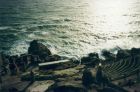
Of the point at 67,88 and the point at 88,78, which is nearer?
the point at 67,88

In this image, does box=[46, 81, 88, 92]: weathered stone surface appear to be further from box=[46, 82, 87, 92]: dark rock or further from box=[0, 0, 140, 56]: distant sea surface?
box=[0, 0, 140, 56]: distant sea surface

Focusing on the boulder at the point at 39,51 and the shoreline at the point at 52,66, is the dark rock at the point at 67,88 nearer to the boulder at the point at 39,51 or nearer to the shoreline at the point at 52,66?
the shoreline at the point at 52,66

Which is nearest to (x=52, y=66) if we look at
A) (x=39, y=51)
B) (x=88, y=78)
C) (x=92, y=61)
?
(x=92, y=61)

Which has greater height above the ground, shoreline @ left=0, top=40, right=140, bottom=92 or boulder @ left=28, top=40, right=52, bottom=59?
boulder @ left=28, top=40, right=52, bottom=59

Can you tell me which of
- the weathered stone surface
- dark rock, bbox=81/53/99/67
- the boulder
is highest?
the boulder

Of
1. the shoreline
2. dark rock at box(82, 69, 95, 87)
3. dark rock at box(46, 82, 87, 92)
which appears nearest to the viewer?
dark rock at box(46, 82, 87, 92)

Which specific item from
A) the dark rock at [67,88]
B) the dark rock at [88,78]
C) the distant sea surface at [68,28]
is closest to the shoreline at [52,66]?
the dark rock at [67,88]

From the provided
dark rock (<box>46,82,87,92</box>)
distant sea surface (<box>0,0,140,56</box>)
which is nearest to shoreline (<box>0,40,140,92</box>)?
dark rock (<box>46,82,87,92</box>)

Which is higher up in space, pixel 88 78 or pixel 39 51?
pixel 39 51

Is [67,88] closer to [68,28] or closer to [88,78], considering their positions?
[88,78]
